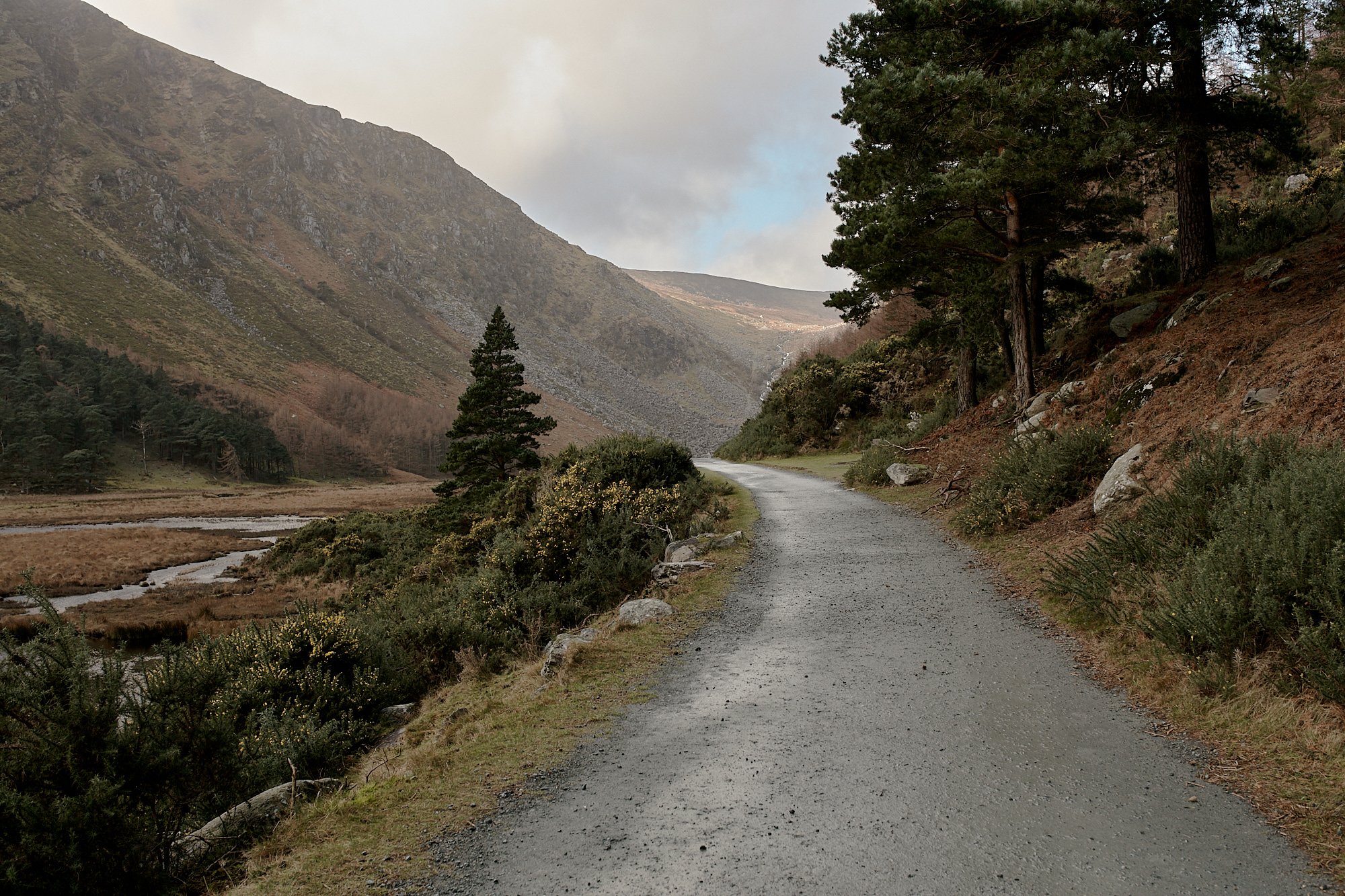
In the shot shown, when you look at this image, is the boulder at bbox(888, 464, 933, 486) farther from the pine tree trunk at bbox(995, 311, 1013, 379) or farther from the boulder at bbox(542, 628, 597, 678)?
the boulder at bbox(542, 628, 597, 678)

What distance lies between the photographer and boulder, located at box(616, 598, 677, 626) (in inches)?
341

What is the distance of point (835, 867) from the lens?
3422mm

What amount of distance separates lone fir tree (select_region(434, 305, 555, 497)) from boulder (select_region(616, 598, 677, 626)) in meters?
17.2

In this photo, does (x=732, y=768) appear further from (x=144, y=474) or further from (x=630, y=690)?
(x=144, y=474)

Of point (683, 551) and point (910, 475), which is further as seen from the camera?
point (910, 475)

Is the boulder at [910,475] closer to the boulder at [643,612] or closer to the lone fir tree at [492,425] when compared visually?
the boulder at [643,612]

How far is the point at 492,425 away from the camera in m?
26.0

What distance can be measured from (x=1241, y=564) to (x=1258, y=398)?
481 centimetres

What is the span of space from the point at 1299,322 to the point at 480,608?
43.7ft

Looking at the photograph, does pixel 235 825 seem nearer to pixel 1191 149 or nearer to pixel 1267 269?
pixel 1267 269

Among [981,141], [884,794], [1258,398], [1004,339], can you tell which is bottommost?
[884,794]

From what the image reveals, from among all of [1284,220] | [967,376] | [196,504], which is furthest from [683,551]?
[196,504]

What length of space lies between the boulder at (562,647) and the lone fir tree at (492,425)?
17.7 meters

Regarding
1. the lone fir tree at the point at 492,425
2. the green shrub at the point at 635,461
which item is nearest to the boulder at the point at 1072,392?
the green shrub at the point at 635,461
